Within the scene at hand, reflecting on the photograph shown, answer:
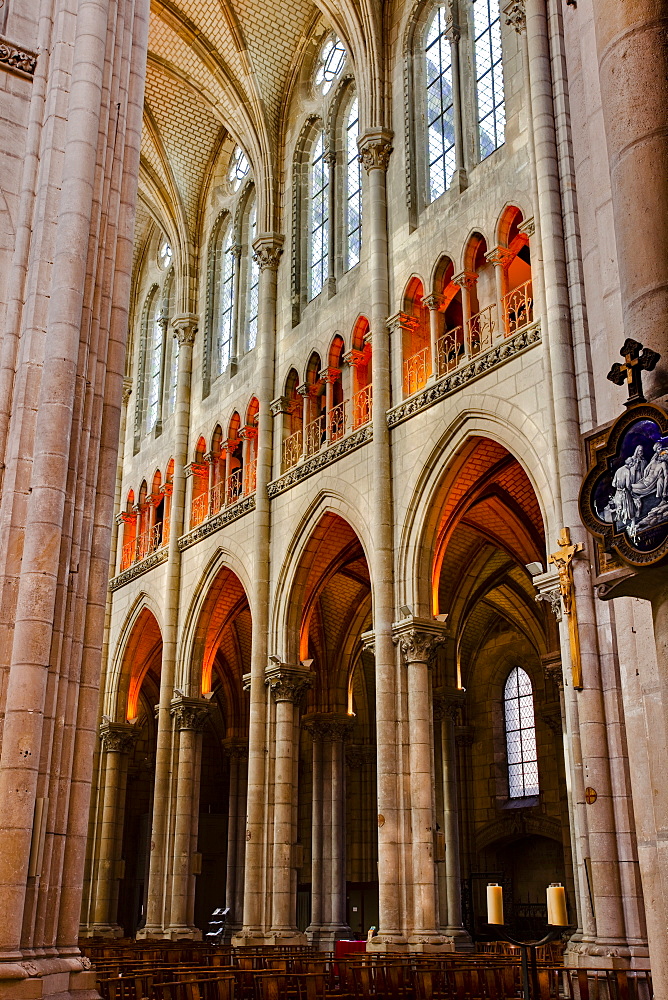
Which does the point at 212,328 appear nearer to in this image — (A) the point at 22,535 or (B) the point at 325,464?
(B) the point at 325,464

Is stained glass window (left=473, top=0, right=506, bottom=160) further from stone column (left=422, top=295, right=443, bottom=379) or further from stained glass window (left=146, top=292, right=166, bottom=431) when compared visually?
stained glass window (left=146, top=292, right=166, bottom=431)

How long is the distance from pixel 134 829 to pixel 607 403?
27.9 meters

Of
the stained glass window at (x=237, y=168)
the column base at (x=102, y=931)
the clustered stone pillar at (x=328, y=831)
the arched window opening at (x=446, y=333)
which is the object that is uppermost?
the stained glass window at (x=237, y=168)

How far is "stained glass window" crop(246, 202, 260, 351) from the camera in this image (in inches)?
896

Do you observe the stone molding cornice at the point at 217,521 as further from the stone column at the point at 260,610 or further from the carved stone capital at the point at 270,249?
the carved stone capital at the point at 270,249

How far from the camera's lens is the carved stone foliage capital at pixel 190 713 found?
21234mm

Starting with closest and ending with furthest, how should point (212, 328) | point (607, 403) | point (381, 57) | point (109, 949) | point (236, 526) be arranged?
1. point (607, 403)
2. point (109, 949)
3. point (381, 57)
4. point (236, 526)
5. point (212, 328)

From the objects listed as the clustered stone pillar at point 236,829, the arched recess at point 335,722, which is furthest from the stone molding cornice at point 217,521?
the clustered stone pillar at point 236,829

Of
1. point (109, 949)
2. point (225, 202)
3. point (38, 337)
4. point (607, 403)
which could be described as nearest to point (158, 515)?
point (225, 202)

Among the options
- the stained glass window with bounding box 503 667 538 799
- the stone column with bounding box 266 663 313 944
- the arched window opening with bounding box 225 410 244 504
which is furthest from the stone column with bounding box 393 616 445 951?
the stained glass window with bounding box 503 667 538 799

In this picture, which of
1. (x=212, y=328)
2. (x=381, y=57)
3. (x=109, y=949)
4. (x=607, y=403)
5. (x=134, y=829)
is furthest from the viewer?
(x=134, y=829)

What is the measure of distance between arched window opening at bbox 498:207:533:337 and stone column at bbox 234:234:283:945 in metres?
6.29

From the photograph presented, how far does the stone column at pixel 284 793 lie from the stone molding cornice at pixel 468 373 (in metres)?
5.00

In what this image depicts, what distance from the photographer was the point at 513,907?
883 inches
